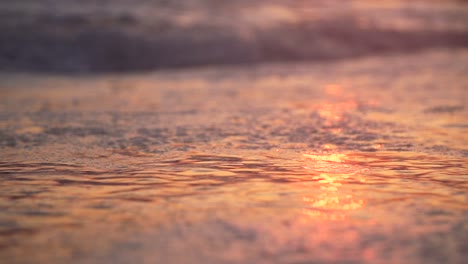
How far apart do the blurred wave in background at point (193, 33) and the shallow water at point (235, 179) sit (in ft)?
8.97

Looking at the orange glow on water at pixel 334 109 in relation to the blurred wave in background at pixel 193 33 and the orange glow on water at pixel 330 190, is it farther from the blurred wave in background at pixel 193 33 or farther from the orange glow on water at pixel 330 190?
the blurred wave in background at pixel 193 33

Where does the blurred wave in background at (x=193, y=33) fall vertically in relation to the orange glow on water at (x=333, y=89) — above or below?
above

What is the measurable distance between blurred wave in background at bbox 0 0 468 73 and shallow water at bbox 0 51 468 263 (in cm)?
273

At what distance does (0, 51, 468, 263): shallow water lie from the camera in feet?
3.94

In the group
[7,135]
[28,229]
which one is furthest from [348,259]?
[7,135]

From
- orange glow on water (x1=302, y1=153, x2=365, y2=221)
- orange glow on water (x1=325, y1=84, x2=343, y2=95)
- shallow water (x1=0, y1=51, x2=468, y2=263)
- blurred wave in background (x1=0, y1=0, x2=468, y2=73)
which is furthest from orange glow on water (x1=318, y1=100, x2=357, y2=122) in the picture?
blurred wave in background (x1=0, y1=0, x2=468, y2=73)

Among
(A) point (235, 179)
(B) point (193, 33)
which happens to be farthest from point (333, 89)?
A: (B) point (193, 33)

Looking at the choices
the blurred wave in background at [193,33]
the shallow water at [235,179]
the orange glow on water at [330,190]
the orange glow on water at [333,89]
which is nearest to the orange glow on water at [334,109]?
the shallow water at [235,179]

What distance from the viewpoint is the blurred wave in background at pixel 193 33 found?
20.3 feet

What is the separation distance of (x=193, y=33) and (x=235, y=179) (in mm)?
5205

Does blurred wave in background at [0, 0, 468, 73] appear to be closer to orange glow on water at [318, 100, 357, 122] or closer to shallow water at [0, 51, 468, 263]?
shallow water at [0, 51, 468, 263]

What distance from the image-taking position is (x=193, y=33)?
6805mm

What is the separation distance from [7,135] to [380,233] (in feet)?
4.89

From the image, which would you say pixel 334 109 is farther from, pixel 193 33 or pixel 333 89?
pixel 193 33
